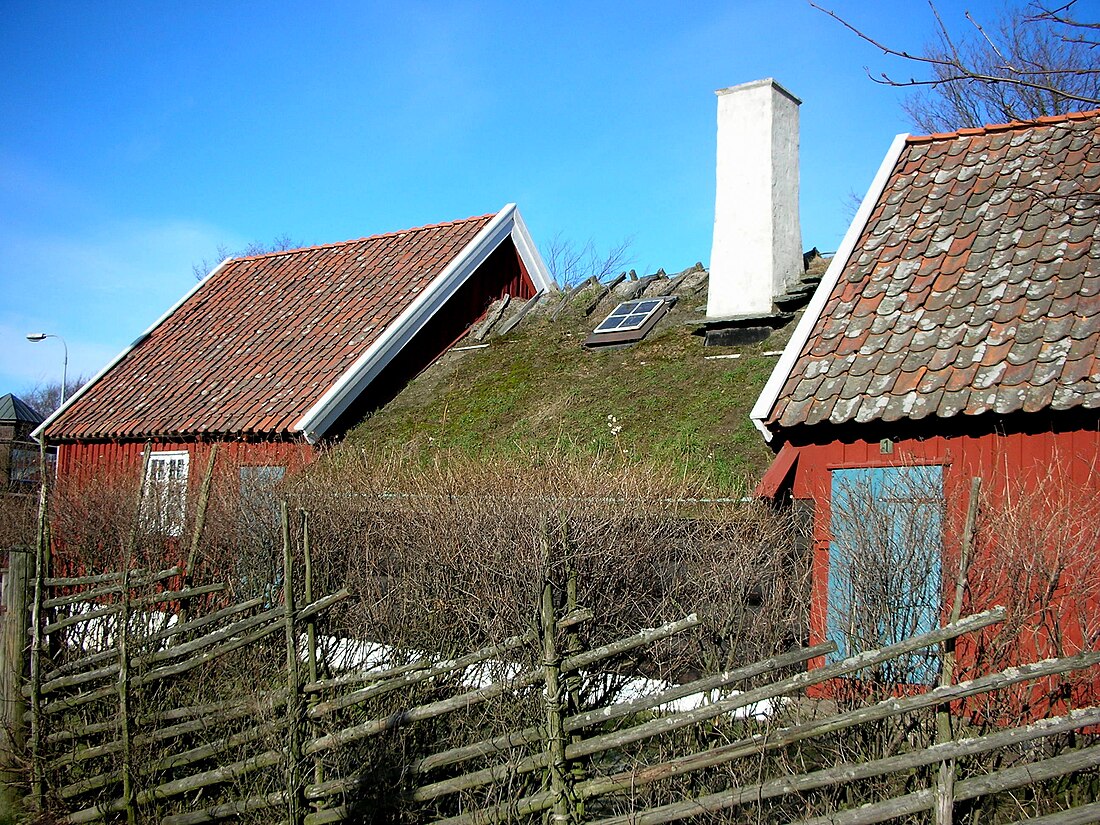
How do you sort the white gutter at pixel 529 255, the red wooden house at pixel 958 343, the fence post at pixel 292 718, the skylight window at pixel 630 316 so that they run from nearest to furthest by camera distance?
the fence post at pixel 292 718
the red wooden house at pixel 958 343
the skylight window at pixel 630 316
the white gutter at pixel 529 255

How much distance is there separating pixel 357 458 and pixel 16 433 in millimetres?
26170

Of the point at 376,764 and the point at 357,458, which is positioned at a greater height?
the point at 357,458

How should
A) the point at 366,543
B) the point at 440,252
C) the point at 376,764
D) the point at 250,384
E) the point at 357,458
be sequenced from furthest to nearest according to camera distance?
1. the point at 440,252
2. the point at 250,384
3. the point at 357,458
4. the point at 366,543
5. the point at 376,764

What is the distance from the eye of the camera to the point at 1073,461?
8.15 metres

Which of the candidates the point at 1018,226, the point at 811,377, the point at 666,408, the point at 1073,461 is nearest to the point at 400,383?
the point at 666,408

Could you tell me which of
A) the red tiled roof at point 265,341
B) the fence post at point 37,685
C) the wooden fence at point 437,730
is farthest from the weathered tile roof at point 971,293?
the red tiled roof at point 265,341

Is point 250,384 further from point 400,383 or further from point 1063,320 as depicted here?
point 1063,320

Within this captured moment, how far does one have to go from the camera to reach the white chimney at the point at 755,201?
13.4 m

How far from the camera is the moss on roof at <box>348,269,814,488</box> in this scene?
11.0 metres

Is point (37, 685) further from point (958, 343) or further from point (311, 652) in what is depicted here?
point (958, 343)

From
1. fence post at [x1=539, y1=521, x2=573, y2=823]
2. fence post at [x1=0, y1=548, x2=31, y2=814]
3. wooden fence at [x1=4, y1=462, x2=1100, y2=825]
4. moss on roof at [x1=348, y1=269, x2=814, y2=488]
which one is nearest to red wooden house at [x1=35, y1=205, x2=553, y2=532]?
moss on roof at [x1=348, y1=269, x2=814, y2=488]

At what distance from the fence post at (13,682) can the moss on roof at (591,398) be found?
492 centimetres

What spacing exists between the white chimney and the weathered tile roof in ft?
6.00

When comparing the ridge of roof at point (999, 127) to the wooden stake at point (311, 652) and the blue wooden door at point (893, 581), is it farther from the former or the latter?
the wooden stake at point (311, 652)
